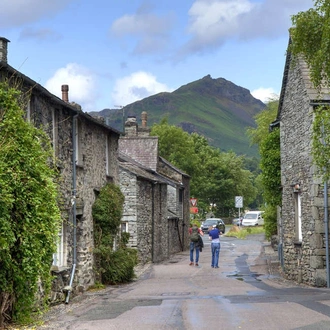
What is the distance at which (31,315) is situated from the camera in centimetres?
1425

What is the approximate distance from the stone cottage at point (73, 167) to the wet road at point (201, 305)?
1116 millimetres

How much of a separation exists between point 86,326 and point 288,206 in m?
13.7

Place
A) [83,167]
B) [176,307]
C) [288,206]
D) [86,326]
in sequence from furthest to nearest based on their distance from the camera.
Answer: [288,206]
[83,167]
[176,307]
[86,326]

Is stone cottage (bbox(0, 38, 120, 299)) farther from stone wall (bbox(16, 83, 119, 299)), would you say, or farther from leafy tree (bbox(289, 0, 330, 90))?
leafy tree (bbox(289, 0, 330, 90))

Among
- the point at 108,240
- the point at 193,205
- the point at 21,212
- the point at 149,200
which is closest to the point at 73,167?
→ the point at 108,240

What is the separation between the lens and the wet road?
12547 millimetres

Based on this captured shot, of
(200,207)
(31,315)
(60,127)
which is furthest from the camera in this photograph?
(200,207)

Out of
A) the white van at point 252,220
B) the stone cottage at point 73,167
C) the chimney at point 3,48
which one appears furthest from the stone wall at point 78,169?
the white van at point 252,220

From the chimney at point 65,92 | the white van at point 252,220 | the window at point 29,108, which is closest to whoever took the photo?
the window at point 29,108

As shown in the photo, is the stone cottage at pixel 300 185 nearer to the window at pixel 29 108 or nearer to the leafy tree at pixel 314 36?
the leafy tree at pixel 314 36

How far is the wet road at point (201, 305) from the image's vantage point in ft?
41.2

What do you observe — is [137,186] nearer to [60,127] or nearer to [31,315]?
[60,127]

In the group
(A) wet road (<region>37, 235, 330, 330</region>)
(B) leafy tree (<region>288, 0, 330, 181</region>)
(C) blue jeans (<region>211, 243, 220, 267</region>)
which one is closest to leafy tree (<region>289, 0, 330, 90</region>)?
(B) leafy tree (<region>288, 0, 330, 181</region>)

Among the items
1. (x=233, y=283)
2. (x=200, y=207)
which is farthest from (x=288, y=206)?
(x=200, y=207)
